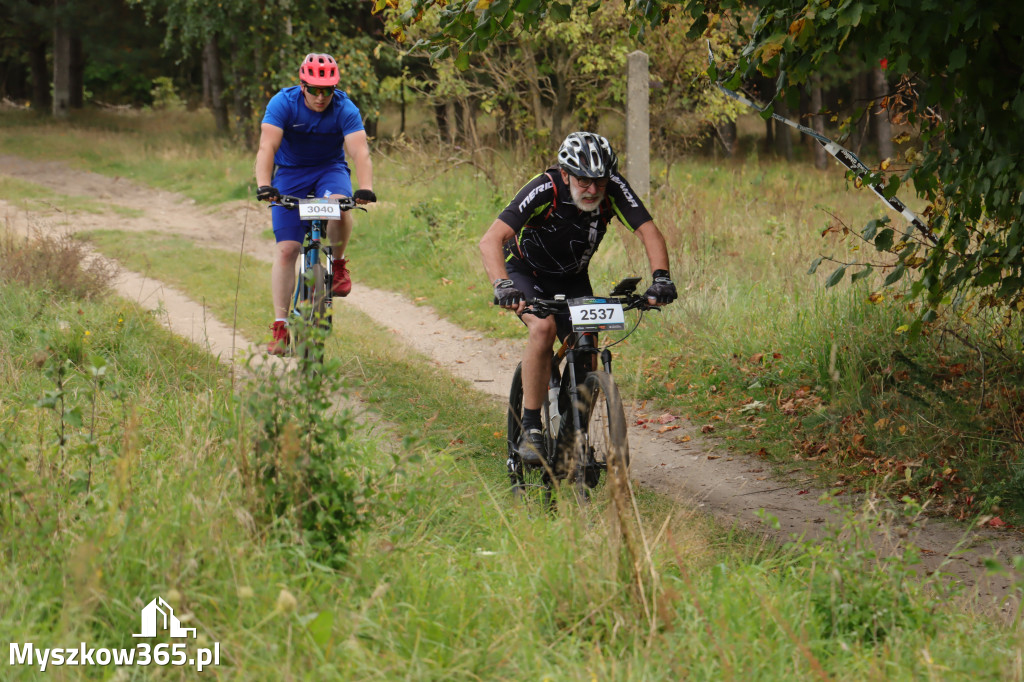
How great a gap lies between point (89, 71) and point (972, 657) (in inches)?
1905

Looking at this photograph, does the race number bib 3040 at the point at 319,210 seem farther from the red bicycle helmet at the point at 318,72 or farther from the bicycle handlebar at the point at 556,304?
the bicycle handlebar at the point at 556,304

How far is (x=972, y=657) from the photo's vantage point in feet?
9.19

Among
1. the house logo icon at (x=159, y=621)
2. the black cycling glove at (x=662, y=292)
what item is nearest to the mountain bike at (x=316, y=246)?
the black cycling glove at (x=662, y=292)

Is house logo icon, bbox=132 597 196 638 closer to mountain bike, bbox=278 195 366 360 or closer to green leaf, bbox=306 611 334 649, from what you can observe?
green leaf, bbox=306 611 334 649

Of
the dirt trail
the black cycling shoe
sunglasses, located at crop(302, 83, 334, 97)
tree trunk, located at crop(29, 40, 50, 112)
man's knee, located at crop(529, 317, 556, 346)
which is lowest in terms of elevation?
the dirt trail

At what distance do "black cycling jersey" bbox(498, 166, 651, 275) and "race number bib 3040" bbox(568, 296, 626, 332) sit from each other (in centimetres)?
58

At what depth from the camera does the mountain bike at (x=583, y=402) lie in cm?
449

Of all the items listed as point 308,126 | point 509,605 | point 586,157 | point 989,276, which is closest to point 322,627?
point 509,605

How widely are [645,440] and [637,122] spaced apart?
5592 millimetres

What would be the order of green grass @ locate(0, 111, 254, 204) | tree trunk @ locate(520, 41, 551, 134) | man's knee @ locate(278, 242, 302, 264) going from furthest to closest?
green grass @ locate(0, 111, 254, 204) → tree trunk @ locate(520, 41, 551, 134) → man's knee @ locate(278, 242, 302, 264)

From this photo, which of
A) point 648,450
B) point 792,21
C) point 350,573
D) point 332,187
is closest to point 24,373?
point 332,187

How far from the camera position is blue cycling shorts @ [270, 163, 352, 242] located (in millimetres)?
7184

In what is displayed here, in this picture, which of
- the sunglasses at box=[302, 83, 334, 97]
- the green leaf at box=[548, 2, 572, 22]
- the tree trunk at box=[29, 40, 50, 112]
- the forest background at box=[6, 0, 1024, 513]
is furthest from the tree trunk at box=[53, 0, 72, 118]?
the green leaf at box=[548, 2, 572, 22]

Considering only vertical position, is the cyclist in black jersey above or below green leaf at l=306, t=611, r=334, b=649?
above
